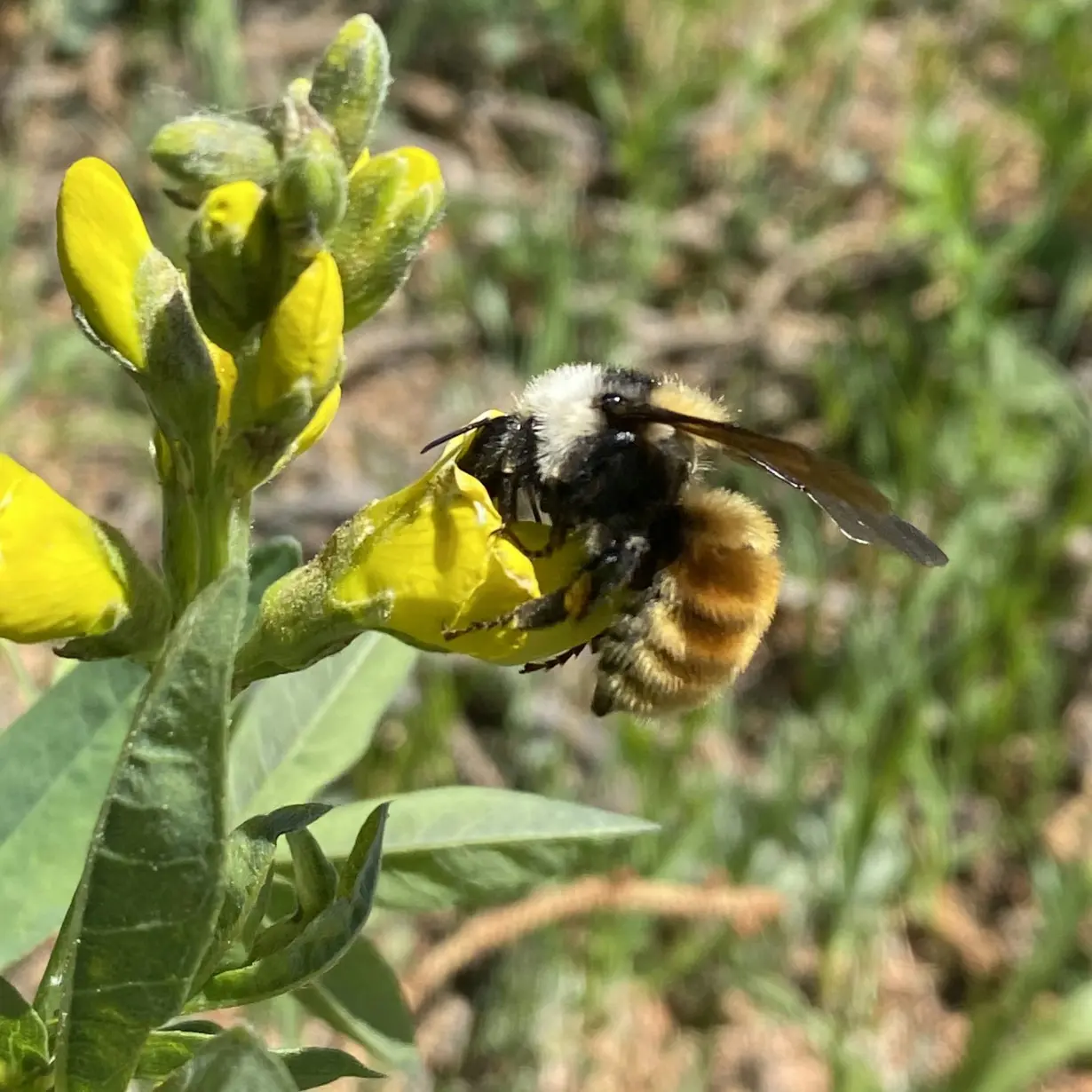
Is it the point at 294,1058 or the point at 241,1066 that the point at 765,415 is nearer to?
the point at 294,1058

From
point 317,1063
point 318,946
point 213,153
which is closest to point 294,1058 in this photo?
point 317,1063

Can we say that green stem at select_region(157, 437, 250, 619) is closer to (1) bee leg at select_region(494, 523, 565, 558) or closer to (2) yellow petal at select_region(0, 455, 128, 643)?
(2) yellow petal at select_region(0, 455, 128, 643)

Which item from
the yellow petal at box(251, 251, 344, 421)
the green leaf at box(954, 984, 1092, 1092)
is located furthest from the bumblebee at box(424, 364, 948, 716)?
the green leaf at box(954, 984, 1092, 1092)

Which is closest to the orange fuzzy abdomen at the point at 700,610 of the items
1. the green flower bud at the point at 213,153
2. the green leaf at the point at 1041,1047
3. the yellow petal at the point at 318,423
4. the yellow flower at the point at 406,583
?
the yellow flower at the point at 406,583

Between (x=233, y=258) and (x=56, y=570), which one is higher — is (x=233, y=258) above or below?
above

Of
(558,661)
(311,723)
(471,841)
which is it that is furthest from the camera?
(311,723)

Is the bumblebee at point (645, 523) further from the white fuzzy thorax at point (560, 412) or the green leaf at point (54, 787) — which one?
the green leaf at point (54, 787)
